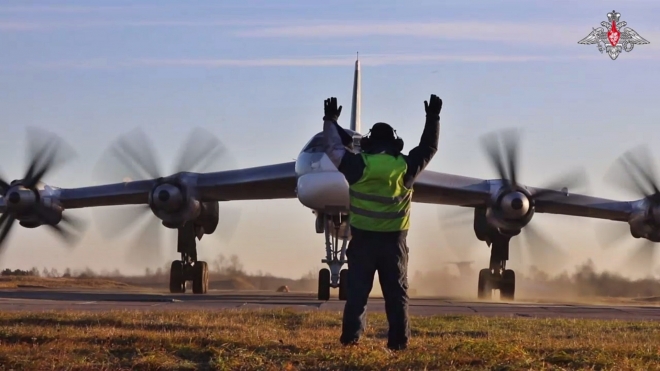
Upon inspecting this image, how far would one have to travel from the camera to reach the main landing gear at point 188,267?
26.2 metres

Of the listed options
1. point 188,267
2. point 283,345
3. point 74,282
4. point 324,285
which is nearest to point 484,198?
point 324,285

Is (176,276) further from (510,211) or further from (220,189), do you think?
(510,211)

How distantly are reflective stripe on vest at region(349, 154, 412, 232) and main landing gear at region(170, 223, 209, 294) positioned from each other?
17.7 m

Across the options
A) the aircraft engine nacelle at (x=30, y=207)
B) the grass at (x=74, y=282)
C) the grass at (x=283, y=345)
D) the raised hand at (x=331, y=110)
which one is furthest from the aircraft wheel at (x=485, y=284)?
the raised hand at (x=331, y=110)

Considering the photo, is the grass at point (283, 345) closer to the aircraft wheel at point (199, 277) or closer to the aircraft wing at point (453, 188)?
the aircraft wing at point (453, 188)

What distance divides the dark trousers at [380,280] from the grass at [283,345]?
0.16 meters

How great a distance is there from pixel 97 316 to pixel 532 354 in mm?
5512

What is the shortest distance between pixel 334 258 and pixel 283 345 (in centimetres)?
1167

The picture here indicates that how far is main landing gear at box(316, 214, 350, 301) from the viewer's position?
20.2 m

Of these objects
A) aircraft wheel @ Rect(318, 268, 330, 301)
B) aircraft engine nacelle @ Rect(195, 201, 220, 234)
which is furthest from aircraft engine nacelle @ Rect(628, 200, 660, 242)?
aircraft engine nacelle @ Rect(195, 201, 220, 234)

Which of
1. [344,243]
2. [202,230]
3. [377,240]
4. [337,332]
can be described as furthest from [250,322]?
[202,230]

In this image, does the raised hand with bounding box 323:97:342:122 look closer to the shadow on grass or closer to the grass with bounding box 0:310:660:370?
the grass with bounding box 0:310:660:370

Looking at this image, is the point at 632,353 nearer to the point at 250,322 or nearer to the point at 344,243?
the point at 250,322

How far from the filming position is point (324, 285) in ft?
68.8
